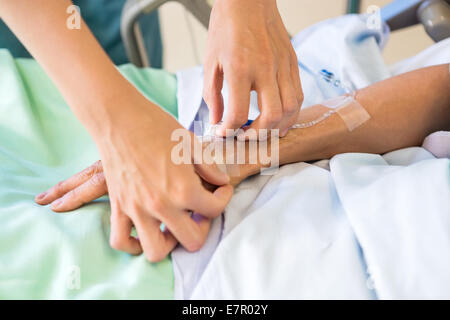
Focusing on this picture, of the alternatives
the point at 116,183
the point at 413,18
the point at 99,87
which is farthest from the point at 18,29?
the point at 413,18

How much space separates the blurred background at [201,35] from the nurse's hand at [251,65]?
1.08m

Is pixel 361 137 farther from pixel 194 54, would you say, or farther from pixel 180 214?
pixel 194 54

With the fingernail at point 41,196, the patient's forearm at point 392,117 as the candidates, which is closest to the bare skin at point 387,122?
the patient's forearm at point 392,117

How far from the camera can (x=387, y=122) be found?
31.8 inches

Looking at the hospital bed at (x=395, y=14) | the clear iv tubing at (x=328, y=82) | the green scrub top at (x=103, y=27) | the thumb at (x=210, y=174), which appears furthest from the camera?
the green scrub top at (x=103, y=27)

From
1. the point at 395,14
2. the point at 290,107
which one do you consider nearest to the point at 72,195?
the point at 290,107

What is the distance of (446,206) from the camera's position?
520mm

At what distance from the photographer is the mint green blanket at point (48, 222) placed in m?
0.54

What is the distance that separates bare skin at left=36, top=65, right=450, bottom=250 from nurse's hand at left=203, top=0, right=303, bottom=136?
65 millimetres

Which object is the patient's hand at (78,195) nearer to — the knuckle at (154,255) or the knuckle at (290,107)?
the knuckle at (154,255)

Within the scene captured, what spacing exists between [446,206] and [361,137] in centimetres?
30

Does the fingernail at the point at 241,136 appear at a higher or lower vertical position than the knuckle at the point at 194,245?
higher

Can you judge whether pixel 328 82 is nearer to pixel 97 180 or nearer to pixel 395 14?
pixel 395 14

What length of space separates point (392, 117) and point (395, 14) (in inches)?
20.6
